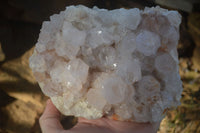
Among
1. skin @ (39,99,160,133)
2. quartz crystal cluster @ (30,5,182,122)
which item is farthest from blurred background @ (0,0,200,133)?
skin @ (39,99,160,133)

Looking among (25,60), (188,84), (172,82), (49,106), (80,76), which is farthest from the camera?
(188,84)

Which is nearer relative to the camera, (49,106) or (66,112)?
(66,112)

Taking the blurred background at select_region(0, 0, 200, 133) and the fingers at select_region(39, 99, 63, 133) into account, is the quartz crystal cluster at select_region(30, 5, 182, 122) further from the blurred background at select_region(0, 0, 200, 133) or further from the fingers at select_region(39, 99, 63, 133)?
the blurred background at select_region(0, 0, 200, 133)

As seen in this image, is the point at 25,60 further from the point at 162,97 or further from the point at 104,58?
the point at 162,97

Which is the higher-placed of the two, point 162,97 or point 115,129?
point 162,97

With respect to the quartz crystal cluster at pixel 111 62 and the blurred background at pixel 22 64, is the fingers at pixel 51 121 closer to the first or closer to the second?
the quartz crystal cluster at pixel 111 62

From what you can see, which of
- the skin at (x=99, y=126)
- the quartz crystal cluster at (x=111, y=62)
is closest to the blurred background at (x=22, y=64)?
the quartz crystal cluster at (x=111, y=62)

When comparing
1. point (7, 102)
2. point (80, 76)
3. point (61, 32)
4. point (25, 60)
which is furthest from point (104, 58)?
point (7, 102)
